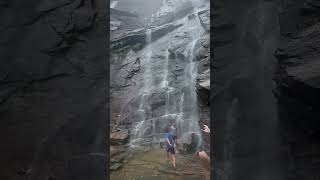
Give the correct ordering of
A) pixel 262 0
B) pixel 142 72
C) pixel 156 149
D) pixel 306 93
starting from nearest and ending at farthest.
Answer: pixel 306 93, pixel 262 0, pixel 156 149, pixel 142 72

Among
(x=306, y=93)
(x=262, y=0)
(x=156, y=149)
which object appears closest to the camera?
(x=306, y=93)

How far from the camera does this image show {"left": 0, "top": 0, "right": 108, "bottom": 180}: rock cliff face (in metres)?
3.43

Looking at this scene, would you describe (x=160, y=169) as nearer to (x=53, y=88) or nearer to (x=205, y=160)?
(x=205, y=160)

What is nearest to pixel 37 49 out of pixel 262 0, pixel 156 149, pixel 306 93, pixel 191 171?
pixel 262 0

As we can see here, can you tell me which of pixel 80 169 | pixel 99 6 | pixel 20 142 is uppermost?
pixel 99 6

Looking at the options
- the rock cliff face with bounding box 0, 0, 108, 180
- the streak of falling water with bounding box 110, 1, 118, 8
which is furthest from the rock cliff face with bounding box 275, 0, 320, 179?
the streak of falling water with bounding box 110, 1, 118, 8

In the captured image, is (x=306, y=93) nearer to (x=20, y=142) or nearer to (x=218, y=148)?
(x=218, y=148)

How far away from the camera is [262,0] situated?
3.66 meters

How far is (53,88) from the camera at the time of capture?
11.6ft

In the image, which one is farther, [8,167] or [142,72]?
[142,72]

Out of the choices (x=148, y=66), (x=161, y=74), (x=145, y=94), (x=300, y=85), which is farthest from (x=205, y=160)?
(x=148, y=66)

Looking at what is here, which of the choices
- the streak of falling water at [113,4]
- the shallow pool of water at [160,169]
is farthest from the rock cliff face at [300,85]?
the streak of falling water at [113,4]

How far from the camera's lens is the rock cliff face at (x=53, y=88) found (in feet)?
11.3

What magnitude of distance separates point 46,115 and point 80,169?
752 mm
